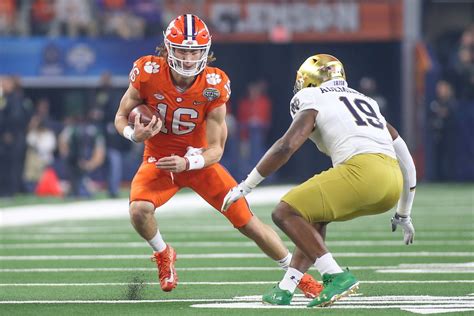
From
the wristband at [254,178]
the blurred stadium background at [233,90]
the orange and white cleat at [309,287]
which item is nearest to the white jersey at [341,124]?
the wristband at [254,178]

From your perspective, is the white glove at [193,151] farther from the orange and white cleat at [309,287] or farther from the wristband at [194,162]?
the orange and white cleat at [309,287]

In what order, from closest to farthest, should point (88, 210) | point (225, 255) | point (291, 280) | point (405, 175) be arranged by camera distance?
point (291, 280)
point (405, 175)
point (225, 255)
point (88, 210)

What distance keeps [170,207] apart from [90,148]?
218 cm

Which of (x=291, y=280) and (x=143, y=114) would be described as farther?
(x=143, y=114)

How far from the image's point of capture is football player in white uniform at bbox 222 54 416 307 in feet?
21.4

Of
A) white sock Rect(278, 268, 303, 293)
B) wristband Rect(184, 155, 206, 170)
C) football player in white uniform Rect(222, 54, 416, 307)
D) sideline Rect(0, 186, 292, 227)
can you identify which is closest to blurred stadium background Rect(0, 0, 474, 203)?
sideline Rect(0, 186, 292, 227)

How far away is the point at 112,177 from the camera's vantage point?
54.2 ft

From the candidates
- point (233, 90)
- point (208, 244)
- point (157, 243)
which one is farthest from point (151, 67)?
point (233, 90)

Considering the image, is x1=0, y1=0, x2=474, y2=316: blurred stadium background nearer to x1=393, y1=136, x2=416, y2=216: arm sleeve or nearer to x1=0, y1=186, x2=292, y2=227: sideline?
x1=0, y1=186, x2=292, y2=227: sideline

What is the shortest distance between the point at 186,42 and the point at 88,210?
7686 mm

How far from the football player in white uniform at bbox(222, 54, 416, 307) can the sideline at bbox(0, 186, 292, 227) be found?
672cm

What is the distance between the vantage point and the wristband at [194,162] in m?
7.32

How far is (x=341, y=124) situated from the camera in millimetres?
6660

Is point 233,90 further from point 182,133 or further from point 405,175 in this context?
point 405,175
